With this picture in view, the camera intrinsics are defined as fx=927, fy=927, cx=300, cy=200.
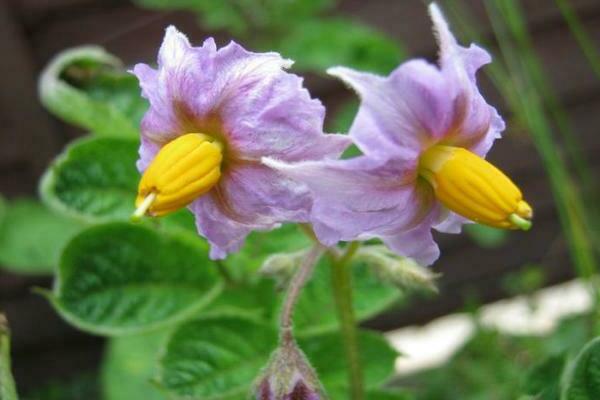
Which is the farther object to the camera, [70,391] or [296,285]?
[70,391]

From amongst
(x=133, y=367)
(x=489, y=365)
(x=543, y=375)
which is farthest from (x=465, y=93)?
(x=489, y=365)

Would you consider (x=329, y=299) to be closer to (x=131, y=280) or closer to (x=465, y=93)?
(x=131, y=280)

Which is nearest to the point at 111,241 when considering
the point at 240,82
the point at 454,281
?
the point at 240,82

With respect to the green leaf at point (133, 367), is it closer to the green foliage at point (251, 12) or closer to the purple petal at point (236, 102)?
the green foliage at point (251, 12)

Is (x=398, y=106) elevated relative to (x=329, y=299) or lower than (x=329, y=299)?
elevated

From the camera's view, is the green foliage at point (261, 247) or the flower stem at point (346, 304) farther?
the green foliage at point (261, 247)

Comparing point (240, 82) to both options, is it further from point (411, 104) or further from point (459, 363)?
point (459, 363)

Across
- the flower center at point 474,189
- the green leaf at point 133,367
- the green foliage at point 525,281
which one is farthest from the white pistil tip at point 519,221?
the green foliage at point 525,281

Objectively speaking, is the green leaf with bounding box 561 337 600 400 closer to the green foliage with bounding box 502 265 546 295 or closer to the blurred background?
the blurred background
